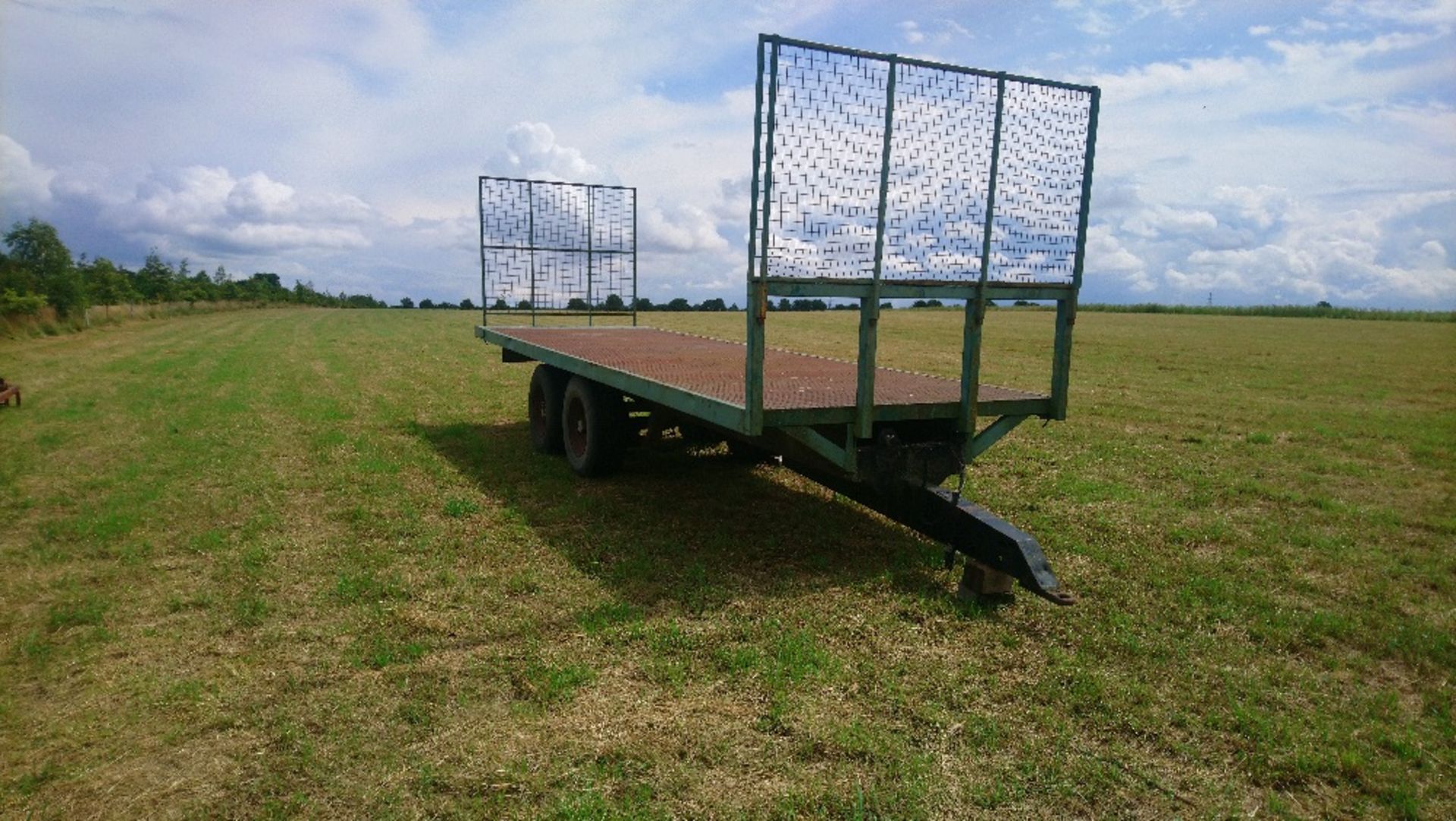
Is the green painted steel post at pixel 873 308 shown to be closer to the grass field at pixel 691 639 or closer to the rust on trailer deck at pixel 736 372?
the rust on trailer deck at pixel 736 372

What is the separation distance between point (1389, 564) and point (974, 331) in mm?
3335

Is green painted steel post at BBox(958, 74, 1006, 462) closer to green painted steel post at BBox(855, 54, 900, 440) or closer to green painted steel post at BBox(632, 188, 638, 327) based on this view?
green painted steel post at BBox(855, 54, 900, 440)

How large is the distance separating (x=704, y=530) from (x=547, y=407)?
2.85 metres

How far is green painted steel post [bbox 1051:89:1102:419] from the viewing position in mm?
4594

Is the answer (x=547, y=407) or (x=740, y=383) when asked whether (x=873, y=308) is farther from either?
(x=547, y=407)

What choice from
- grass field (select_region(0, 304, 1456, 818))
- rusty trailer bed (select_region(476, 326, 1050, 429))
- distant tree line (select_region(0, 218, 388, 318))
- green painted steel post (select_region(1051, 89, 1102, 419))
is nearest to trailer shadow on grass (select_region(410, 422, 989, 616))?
grass field (select_region(0, 304, 1456, 818))

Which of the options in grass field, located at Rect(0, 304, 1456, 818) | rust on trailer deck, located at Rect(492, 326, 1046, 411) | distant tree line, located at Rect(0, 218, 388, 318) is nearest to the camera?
grass field, located at Rect(0, 304, 1456, 818)

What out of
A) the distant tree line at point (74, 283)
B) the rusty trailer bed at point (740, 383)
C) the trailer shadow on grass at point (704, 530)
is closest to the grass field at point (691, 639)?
the trailer shadow on grass at point (704, 530)

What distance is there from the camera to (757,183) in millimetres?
4020

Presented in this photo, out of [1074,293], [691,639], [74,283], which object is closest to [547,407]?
[691,639]

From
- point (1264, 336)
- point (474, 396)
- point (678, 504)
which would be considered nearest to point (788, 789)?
point (678, 504)

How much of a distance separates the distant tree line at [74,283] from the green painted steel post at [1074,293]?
91.6 ft

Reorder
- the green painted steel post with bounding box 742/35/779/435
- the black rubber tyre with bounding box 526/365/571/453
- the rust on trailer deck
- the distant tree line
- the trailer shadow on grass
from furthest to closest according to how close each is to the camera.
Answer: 1. the distant tree line
2. the black rubber tyre with bounding box 526/365/571/453
3. the rust on trailer deck
4. the trailer shadow on grass
5. the green painted steel post with bounding box 742/35/779/435

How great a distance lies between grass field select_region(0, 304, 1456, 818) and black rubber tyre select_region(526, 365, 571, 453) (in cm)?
27
